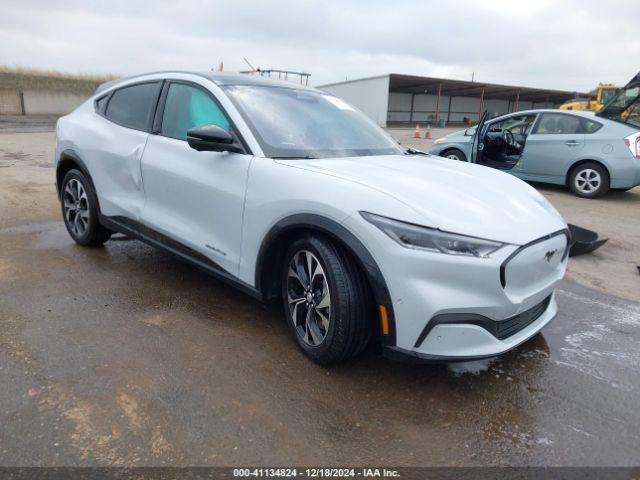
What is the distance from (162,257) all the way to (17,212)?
2.79 m

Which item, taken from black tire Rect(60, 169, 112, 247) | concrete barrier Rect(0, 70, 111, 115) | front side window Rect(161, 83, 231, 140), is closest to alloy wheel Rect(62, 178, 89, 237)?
black tire Rect(60, 169, 112, 247)

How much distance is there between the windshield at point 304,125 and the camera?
305 centimetres

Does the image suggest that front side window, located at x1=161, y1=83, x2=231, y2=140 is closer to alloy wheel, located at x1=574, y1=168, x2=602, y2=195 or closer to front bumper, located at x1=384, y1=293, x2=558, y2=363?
front bumper, located at x1=384, y1=293, x2=558, y2=363

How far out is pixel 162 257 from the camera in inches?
179

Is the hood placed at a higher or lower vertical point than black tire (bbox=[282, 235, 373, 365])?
higher

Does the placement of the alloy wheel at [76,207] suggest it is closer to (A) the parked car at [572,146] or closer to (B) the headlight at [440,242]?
(B) the headlight at [440,242]

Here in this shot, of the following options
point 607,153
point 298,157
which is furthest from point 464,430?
point 607,153

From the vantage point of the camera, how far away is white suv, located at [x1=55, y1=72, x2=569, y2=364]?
7.45 ft

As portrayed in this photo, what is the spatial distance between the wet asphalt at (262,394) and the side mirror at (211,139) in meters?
1.15

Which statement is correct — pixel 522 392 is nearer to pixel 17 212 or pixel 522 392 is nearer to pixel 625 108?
pixel 17 212

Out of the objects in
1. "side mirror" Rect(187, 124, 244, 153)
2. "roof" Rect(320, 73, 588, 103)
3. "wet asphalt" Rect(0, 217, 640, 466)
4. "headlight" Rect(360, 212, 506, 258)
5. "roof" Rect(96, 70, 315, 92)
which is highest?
"roof" Rect(320, 73, 588, 103)

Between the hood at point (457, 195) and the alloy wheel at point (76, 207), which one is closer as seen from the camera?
the hood at point (457, 195)

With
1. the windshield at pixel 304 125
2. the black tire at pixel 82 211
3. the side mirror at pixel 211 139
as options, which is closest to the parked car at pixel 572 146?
the windshield at pixel 304 125

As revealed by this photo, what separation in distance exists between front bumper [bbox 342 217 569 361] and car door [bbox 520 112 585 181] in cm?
688
